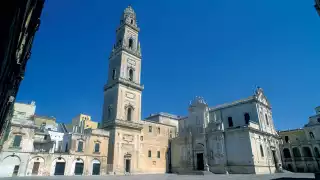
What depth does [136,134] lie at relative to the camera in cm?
3250

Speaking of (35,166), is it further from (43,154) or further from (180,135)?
(180,135)

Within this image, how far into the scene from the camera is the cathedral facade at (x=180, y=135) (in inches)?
1121

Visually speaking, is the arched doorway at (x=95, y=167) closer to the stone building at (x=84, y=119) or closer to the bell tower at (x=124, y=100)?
the bell tower at (x=124, y=100)

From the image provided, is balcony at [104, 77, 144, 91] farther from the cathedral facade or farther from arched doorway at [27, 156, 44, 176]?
arched doorway at [27, 156, 44, 176]

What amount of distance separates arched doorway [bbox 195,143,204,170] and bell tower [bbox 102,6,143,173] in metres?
9.40

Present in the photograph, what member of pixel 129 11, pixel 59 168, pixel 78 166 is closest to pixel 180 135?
pixel 78 166

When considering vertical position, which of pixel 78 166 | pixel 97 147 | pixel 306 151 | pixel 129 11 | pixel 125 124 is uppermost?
pixel 129 11

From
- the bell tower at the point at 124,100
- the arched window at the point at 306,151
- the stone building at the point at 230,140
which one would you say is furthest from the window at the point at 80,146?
the arched window at the point at 306,151

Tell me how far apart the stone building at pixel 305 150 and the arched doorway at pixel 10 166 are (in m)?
39.8

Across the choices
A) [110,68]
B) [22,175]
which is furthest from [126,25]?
[22,175]

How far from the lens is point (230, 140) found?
96.5 ft

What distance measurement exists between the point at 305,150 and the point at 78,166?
38006 mm

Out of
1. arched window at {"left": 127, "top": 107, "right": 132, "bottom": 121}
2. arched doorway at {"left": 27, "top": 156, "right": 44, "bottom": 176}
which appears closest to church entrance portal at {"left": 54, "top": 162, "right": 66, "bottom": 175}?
arched doorway at {"left": 27, "top": 156, "right": 44, "bottom": 176}

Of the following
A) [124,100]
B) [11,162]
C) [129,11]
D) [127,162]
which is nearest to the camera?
[11,162]
